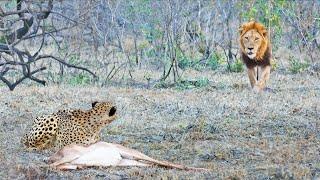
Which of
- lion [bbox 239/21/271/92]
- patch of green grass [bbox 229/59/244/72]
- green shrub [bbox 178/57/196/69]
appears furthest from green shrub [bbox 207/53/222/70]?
lion [bbox 239/21/271/92]

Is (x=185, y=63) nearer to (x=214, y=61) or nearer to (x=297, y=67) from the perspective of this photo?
(x=214, y=61)

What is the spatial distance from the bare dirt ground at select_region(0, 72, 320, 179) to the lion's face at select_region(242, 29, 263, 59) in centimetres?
45

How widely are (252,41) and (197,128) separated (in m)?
3.97

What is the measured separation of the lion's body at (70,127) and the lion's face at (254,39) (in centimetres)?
473

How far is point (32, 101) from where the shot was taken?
9.88 metres

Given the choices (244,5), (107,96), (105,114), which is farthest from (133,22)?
(105,114)

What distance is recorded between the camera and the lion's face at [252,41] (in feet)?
39.2

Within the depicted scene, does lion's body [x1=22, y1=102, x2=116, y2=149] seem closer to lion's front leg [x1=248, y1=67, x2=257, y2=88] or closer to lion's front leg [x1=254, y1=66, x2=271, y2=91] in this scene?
lion's front leg [x1=254, y1=66, x2=271, y2=91]

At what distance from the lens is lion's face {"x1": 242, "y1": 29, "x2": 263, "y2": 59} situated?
11.9 meters

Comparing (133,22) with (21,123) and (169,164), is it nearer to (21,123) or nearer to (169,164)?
(21,123)

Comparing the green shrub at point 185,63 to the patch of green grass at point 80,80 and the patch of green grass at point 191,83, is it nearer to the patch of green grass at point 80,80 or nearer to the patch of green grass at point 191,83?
the patch of green grass at point 191,83

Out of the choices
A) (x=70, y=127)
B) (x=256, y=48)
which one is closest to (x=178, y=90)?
(x=256, y=48)

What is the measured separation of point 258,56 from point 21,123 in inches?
167

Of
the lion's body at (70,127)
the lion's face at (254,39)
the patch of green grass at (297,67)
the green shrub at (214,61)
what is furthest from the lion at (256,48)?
the lion's body at (70,127)
